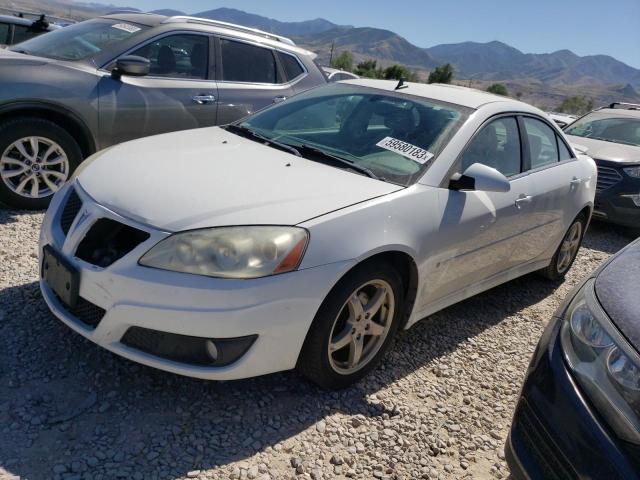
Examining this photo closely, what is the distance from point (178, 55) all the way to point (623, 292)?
4.45 m

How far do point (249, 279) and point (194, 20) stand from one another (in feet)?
13.4

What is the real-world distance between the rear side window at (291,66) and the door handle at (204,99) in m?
0.99

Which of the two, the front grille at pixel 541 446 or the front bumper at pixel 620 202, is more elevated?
the front grille at pixel 541 446

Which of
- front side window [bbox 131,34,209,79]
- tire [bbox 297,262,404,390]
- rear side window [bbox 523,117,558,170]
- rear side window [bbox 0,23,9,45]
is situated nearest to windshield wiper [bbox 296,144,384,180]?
tire [bbox 297,262,404,390]

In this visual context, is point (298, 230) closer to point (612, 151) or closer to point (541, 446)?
point (541, 446)

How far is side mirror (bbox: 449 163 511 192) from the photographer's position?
3.00 meters

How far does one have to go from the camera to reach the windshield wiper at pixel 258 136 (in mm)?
3287

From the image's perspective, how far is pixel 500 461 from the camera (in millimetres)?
2633

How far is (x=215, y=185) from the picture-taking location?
2654mm

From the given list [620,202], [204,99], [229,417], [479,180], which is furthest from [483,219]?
[620,202]

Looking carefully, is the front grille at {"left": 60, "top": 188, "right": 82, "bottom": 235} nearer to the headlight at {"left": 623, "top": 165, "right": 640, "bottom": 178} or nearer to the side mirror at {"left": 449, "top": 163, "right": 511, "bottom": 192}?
the side mirror at {"left": 449, "top": 163, "right": 511, "bottom": 192}

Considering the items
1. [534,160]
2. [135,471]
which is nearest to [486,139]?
[534,160]

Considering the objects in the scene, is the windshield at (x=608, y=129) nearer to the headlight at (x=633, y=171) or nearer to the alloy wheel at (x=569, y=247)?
the headlight at (x=633, y=171)

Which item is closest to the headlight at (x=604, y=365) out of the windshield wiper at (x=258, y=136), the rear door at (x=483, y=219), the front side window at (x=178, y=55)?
the rear door at (x=483, y=219)
